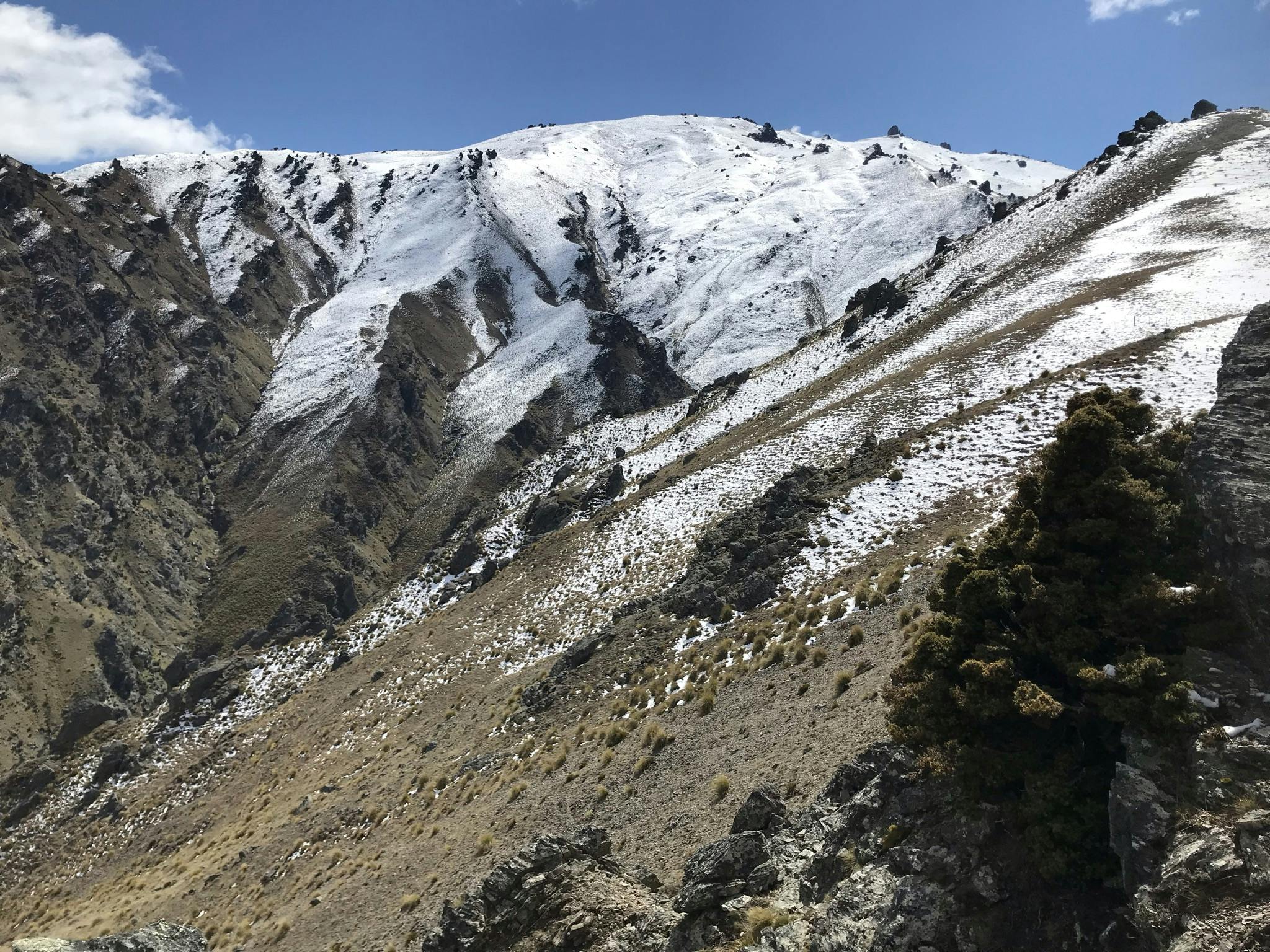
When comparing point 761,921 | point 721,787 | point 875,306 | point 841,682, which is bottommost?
point 721,787

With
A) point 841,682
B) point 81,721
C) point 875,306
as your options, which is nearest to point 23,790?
point 81,721

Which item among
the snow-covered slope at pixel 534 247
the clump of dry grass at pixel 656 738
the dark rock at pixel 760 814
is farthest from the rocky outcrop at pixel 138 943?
the snow-covered slope at pixel 534 247

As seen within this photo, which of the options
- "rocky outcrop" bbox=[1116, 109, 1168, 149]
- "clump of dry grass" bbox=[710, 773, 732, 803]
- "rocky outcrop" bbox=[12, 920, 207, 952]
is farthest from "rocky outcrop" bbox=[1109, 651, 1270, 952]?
"rocky outcrop" bbox=[1116, 109, 1168, 149]

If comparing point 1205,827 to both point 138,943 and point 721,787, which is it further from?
point 138,943

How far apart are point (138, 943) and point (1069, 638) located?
21213 millimetres

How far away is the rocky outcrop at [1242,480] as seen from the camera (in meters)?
7.86

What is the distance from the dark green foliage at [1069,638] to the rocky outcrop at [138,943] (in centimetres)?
1853

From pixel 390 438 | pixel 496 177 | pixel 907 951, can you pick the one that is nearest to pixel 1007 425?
pixel 907 951

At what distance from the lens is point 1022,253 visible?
57.5 meters

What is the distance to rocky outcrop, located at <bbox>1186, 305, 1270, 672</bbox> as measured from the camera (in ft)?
25.8

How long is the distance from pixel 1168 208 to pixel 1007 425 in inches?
1524

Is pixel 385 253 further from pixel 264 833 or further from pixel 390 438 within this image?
pixel 264 833

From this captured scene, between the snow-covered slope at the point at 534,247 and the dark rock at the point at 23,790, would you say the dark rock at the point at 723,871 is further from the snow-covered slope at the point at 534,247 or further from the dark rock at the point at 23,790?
the snow-covered slope at the point at 534,247

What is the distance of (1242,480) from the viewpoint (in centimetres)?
866
